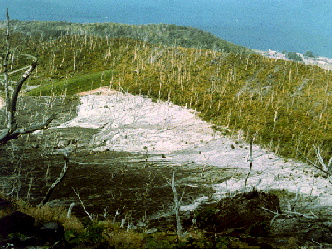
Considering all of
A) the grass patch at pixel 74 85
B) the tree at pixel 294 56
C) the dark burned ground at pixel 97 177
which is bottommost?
the dark burned ground at pixel 97 177

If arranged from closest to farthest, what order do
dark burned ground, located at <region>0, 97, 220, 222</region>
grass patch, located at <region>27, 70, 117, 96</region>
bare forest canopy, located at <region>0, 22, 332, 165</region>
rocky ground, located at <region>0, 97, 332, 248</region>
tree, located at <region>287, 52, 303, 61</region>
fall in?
1. rocky ground, located at <region>0, 97, 332, 248</region>
2. dark burned ground, located at <region>0, 97, 220, 222</region>
3. bare forest canopy, located at <region>0, 22, 332, 165</region>
4. grass patch, located at <region>27, 70, 117, 96</region>
5. tree, located at <region>287, 52, 303, 61</region>

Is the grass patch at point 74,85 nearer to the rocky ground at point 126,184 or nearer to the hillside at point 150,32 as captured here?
the rocky ground at point 126,184

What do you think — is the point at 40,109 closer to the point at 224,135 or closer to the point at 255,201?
the point at 224,135

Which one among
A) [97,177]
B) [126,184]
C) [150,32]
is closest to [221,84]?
[97,177]

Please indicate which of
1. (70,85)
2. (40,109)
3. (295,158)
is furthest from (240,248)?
(70,85)

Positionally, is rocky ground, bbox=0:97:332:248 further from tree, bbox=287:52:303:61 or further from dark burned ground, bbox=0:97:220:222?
tree, bbox=287:52:303:61

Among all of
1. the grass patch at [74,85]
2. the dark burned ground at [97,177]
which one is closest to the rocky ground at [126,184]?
the dark burned ground at [97,177]

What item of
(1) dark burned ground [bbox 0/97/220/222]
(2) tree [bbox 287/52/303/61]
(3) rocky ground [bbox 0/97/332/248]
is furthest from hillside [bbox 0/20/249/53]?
(3) rocky ground [bbox 0/97/332/248]
